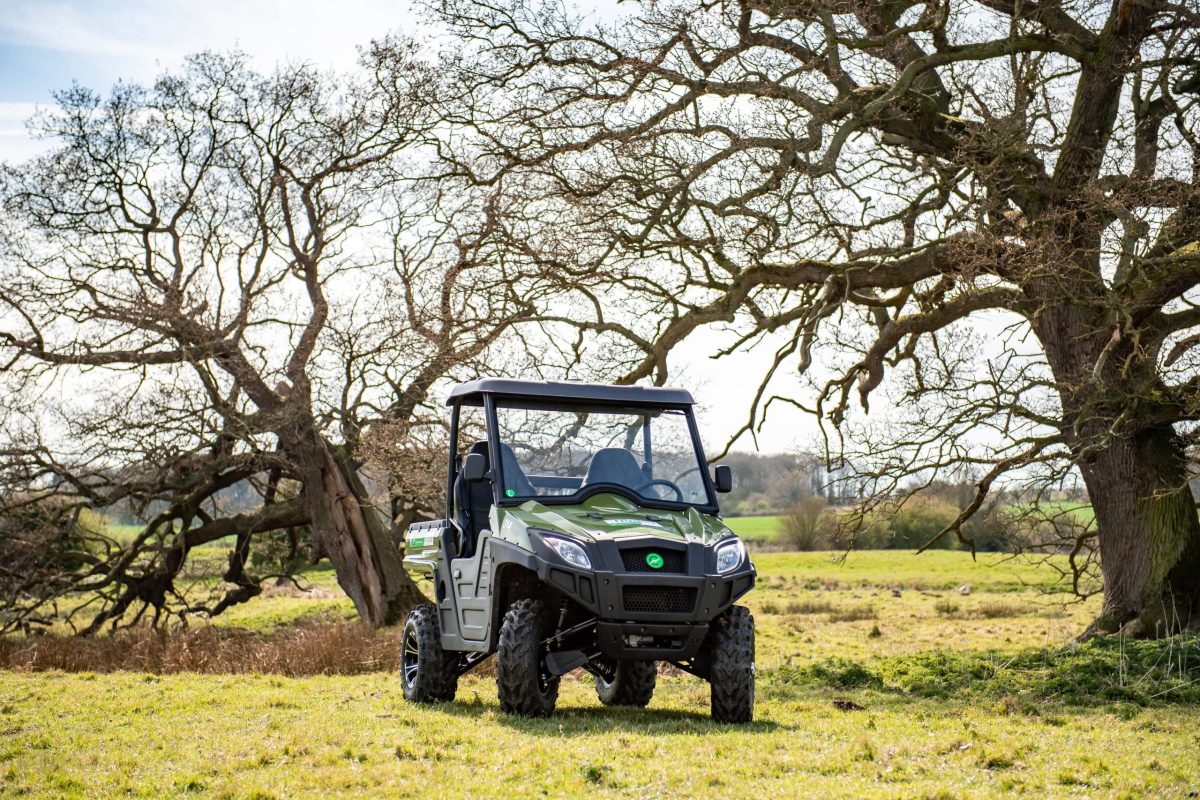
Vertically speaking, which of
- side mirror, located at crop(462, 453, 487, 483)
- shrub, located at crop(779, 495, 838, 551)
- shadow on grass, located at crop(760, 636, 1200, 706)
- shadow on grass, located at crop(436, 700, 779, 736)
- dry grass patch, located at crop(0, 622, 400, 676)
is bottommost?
shadow on grass, located at crop(760, 636, 1200, 706)

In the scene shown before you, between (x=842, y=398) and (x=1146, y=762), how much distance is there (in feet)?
30.5

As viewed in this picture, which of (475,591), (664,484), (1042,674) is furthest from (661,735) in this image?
(1042,674)

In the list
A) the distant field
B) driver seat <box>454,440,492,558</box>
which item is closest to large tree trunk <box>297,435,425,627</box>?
driver seat <box>454,440,492,558</box>

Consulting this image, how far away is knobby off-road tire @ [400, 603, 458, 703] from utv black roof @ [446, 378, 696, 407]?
2220 millimetres

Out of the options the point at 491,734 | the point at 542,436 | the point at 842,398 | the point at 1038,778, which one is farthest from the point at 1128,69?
the point at 491,734

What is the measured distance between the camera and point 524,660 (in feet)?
30.8

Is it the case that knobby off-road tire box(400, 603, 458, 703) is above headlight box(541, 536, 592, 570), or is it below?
below

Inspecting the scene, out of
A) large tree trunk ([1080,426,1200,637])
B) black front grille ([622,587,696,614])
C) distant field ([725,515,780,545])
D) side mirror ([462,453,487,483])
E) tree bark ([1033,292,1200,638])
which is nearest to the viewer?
black front grille ([622,587,696,614])

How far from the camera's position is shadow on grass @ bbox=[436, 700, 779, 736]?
9008mm

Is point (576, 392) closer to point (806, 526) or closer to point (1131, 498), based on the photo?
point (1131, 498)

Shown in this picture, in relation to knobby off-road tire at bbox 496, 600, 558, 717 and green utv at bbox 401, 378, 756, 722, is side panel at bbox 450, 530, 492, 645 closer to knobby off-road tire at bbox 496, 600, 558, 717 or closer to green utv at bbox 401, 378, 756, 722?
green utv at bbox 401, 378, 756, 722

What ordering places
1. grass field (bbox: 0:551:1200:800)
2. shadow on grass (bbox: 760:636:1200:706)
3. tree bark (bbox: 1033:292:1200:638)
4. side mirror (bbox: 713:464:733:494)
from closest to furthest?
1. grass field (bbox: 0:551:1200:800)
2. side mirror (bbox: 713:464:733:494)
3. shadow on grass (bbox: 760:636:1200:706)
4. tree bark (bbox: 1033:292:1200:638)

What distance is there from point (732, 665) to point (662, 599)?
2.60 feet

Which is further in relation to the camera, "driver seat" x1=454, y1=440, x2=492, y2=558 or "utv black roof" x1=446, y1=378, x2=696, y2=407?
"driver seat" x1=454, y1=440, x2=492, y2=558
